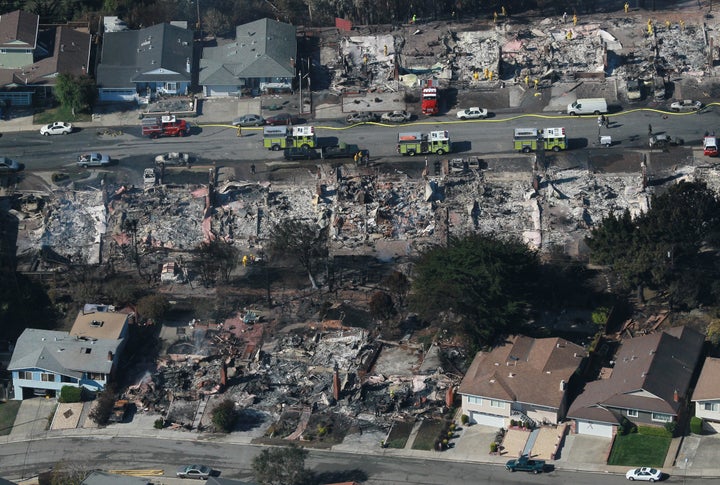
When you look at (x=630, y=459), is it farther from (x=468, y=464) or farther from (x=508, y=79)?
(x=508, y=79)

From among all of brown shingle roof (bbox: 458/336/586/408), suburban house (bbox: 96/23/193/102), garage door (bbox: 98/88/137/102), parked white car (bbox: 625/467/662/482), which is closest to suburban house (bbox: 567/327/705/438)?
brown shingle roof (bbox: 458/336/586/408)

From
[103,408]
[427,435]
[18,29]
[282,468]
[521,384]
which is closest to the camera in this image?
[282,468]

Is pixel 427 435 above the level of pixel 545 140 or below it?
below

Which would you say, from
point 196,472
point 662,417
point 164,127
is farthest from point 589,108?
point 196,472

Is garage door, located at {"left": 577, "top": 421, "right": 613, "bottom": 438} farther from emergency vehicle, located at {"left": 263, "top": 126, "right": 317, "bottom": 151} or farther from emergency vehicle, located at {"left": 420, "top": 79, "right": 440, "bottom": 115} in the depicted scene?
emergency vehicle, located at {"left": 420, "top": 79, "right": 440, "bottom": 115}

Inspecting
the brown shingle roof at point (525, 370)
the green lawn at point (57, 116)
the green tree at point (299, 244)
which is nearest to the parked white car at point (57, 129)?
the green lawn at point (57, 116)

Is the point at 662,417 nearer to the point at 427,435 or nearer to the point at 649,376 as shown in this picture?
the point at 649,376
